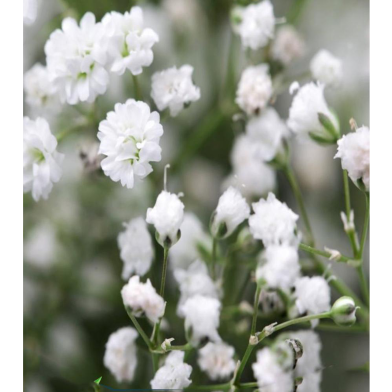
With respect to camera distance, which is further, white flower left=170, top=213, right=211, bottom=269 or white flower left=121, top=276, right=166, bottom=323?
white flower left=170, top=213, right=211, bottom=269

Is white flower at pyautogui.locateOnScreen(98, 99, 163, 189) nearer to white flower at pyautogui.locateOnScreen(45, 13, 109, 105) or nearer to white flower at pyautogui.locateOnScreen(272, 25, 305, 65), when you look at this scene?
white flower at pyautogui.locateOnScreen(45, 13, 109, 105)

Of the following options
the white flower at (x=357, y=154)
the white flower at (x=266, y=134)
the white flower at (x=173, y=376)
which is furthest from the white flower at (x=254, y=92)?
the white flower at (x=173, y=376)

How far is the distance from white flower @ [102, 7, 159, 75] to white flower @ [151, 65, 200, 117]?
3 centimetres

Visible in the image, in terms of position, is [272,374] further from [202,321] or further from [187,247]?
[187,247]

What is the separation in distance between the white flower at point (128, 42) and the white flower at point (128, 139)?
0.04 meters

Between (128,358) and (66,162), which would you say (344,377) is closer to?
(128,358)

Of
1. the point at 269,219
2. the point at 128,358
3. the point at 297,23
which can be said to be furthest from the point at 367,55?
the point at 128,358

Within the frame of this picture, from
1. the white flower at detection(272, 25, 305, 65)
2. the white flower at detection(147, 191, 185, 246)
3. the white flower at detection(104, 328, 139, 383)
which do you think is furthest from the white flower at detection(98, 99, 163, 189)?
the white flower at detection(272, 25, 305, 65)

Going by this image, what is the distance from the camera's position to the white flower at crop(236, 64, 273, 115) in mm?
511

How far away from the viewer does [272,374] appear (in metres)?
0.36

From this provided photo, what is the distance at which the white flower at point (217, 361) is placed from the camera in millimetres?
456

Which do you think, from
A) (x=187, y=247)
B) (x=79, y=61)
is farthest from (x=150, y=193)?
(x=79, y=61)

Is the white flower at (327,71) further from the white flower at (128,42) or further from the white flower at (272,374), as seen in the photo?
the white flower at (272,374)

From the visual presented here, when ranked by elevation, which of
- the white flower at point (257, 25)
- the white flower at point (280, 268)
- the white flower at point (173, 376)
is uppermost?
the white flower at point (257, 25)
